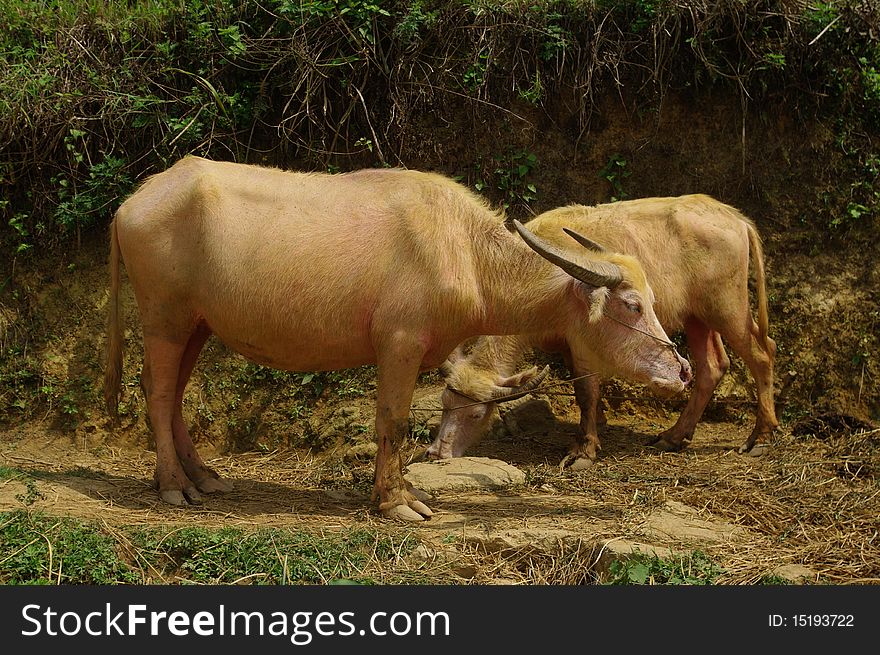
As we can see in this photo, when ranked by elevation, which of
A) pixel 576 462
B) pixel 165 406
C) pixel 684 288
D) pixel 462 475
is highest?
pixel 684 288

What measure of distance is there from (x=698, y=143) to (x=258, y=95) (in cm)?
417

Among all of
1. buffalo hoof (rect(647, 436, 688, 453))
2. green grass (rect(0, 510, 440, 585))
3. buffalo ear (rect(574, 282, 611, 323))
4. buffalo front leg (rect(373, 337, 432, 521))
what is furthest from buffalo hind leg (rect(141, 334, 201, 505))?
buffalo hoof (rect(647, 436, 688, 453))

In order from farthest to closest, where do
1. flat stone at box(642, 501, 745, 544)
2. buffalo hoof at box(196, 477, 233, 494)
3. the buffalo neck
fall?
buffalo hoof at box(196, 477, 233, 494) → the buffalo neck → flat stone at box(642, 501, 745, 544)

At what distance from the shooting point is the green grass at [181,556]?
15.3 feet

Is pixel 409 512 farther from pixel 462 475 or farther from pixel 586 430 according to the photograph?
pixel 586 430

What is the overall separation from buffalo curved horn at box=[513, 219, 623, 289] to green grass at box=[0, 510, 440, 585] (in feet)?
6.00

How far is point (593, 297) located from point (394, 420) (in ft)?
4.61

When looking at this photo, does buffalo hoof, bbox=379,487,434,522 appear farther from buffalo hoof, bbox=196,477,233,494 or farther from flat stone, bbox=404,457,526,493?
buffalo hoof, bbox=196,477,233,494

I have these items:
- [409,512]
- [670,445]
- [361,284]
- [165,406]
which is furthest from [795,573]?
[165,406]

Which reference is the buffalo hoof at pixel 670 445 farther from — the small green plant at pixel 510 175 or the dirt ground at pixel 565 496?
the small green plant at pixel 510 175

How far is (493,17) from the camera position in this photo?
8.96m

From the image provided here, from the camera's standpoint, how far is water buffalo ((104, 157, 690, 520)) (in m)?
5.84

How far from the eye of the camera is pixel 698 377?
27.7ft

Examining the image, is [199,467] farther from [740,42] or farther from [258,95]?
[740,42]
